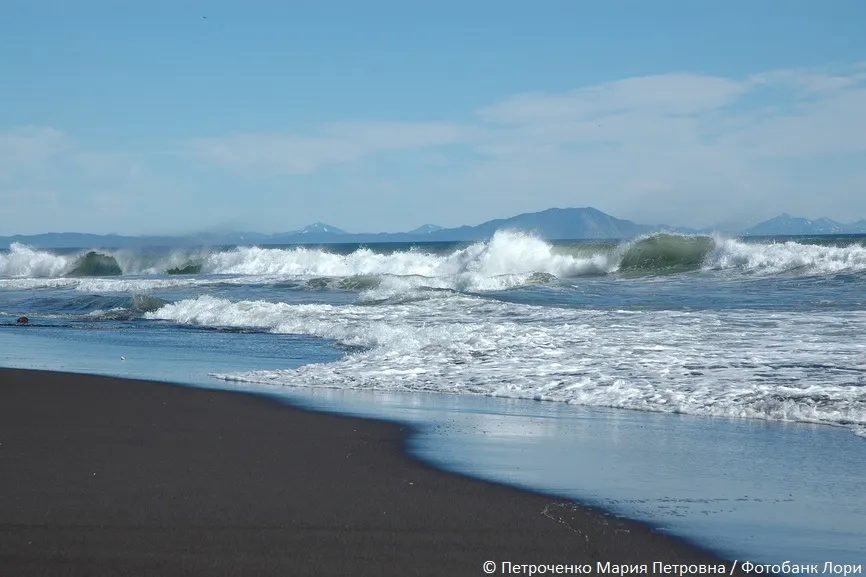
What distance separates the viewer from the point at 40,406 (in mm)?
7359

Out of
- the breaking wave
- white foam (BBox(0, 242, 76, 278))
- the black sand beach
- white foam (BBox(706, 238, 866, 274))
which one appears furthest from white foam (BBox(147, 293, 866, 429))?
white foam (BBox(0, 242, 76, 278))

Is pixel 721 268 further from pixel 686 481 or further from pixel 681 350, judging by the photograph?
pixel 686 481

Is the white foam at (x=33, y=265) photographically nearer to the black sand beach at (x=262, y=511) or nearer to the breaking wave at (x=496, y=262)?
the breaking wave at (x=496, y=262)

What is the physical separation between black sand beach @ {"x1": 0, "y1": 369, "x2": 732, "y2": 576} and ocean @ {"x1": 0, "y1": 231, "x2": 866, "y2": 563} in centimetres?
38

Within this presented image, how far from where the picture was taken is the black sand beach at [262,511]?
3.66 m

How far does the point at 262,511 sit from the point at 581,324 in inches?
395

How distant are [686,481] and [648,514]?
806 mm

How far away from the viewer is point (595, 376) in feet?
29.5

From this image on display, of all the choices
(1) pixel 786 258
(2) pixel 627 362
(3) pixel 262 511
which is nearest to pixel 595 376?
(2) pixel 627 362

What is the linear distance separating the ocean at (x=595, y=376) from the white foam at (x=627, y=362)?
1.4 inches

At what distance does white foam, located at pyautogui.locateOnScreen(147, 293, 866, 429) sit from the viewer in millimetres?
7734

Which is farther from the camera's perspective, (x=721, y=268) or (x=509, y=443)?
(x=721, y=268)

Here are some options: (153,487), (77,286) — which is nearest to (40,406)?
(153,487)

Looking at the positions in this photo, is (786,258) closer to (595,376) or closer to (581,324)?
(581,324)
